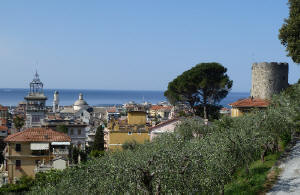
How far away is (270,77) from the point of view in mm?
39719

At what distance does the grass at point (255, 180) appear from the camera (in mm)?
15938

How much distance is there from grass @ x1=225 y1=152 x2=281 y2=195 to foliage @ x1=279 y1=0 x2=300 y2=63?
1151cm

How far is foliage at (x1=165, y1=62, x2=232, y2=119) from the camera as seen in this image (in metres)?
44.2

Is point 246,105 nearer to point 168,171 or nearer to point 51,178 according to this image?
point 51,178

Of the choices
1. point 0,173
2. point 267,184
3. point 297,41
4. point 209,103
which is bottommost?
point 0,173

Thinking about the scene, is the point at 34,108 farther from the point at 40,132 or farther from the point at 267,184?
the point at 267,184

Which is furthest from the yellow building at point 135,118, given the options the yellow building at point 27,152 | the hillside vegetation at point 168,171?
the hillside vegetation at point 168,171

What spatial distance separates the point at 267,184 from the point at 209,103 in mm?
30475

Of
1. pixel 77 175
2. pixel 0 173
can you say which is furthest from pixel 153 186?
pixel 0 173

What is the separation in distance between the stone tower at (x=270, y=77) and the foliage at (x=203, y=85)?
4.77 meters

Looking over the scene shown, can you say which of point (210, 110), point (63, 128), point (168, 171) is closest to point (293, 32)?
point (210, 110)

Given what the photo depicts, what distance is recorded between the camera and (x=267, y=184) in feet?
53.1

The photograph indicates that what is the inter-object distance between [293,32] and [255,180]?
15.6 meters

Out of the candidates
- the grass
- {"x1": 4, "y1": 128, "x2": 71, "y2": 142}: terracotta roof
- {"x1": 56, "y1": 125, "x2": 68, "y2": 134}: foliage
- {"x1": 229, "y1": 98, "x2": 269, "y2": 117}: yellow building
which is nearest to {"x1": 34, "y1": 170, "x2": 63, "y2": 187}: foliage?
the grass
